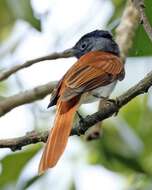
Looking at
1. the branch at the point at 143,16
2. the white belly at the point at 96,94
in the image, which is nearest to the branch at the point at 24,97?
the white belly at the point at 96,94

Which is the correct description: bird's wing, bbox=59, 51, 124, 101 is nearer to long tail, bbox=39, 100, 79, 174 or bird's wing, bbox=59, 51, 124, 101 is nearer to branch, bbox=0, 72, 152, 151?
long tail, bbox=39, 100, 79, 174

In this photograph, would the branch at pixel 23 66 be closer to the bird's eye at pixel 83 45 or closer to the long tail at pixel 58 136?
the bird's eye at pixel 83 45

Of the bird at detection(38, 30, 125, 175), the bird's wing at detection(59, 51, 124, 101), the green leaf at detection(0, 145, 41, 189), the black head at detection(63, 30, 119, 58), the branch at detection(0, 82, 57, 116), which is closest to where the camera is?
the bird at detection(38, 30, 125, 175)

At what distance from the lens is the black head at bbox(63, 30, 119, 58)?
3.79 m

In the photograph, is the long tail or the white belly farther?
the white belly

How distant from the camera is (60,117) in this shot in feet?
9.51

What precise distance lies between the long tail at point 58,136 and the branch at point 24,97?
487 millimetres

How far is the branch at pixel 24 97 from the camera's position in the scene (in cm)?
341

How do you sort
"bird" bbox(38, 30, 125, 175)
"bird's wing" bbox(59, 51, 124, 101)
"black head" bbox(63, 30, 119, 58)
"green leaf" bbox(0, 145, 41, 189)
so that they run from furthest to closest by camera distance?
"green leaf" bbox(0, 145, 41, 189), "black head" bbox(63, 30, 119, 58), "bird's wing" bbox(59, 51, 124, 101), "bird" bbox(38, 30, 125, 175)

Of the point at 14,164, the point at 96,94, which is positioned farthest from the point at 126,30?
the point at 14,164

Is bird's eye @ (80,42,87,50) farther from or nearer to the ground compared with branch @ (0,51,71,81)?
nearer to the ground

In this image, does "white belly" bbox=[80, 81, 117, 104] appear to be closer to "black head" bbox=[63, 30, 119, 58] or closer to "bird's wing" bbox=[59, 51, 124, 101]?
"bird's wing" bbox=[59, 51, 124, 101]

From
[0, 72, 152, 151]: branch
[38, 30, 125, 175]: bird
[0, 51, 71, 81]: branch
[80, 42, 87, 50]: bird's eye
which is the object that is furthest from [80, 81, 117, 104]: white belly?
[80, 42, 87, 50]: bird's eye

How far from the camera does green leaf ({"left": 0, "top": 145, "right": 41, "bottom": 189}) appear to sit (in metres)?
4.01
